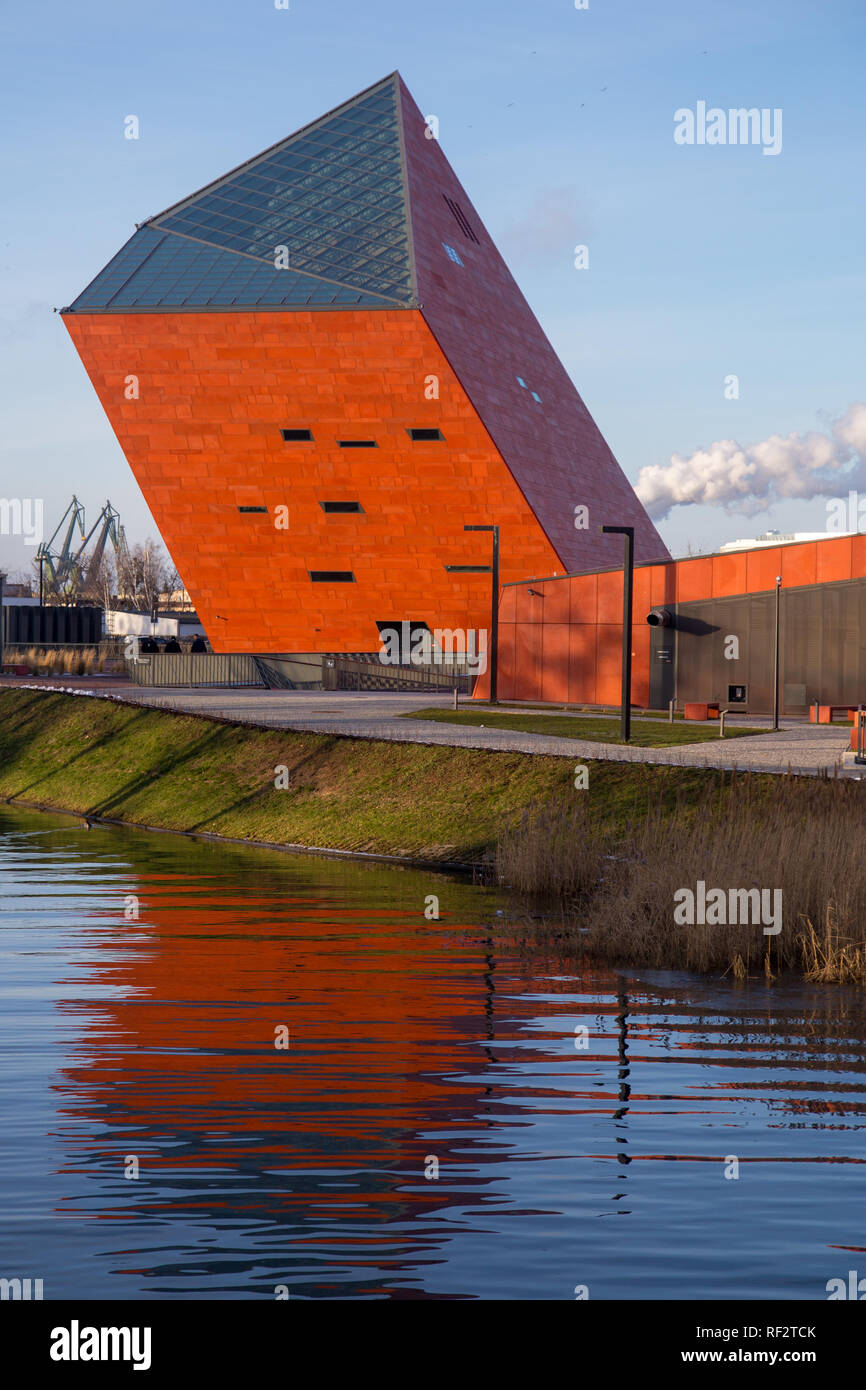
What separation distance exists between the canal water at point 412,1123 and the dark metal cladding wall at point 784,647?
1235 inches

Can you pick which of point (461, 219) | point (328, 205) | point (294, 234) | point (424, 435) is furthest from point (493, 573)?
point (461, 219)

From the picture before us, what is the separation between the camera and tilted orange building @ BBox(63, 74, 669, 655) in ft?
212

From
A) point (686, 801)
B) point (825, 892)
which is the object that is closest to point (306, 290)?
point (686, 801)

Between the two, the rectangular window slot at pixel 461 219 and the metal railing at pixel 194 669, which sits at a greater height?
the rectangular window slot at pixel 461 219

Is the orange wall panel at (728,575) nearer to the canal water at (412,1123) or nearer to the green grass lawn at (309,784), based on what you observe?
the green grass lawn at (309,784)

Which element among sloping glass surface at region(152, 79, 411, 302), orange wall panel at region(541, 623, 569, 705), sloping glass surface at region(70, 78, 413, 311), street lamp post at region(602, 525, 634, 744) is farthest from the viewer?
sloping glass surface at region(152, 79, 411, 302)

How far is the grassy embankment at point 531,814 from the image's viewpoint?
A: 594 inches

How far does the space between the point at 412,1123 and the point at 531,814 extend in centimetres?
1302

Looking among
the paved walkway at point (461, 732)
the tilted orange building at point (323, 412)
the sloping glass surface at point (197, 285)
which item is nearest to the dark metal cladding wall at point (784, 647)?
the paved walkway at point (461, 732)

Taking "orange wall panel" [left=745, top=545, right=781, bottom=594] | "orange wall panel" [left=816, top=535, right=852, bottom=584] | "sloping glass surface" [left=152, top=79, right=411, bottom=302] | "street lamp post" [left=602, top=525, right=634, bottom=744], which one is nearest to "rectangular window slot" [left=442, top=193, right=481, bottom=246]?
"sloping glass surface" [left=152, top=79, right=411, bottom=302]

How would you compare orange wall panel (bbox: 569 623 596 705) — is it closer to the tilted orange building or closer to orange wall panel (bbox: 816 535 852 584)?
orange wall panel (bbox: 816 535 852 584)

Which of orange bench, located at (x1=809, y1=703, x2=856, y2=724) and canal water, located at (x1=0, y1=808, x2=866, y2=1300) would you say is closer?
canal water, located at (x1=0, y1=808, x2=866, y2=1300)

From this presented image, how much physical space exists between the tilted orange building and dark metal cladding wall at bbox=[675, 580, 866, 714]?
54.7ft
